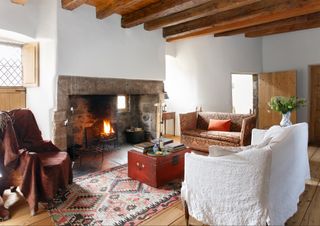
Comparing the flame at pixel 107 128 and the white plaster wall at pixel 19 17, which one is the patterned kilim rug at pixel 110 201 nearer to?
the flame at pixel 107 128

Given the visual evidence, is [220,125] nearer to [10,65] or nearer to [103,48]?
[103,48]

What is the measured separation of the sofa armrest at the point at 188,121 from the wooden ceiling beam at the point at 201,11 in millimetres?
1978

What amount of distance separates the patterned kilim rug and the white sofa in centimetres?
63

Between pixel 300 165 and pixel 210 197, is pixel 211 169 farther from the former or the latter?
pixel 300 165

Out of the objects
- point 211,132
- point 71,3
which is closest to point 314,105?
point 211,132

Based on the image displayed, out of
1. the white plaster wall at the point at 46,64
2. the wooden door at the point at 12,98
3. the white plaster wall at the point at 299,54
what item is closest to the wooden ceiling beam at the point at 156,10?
the white plaster wall at the point at 46,64

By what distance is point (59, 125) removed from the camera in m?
3.63

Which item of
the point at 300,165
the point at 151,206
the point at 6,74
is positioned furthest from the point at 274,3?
the point at 6,74

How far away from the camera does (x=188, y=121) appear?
Result: 516 centimetres

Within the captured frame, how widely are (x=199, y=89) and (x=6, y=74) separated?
4.31 meters

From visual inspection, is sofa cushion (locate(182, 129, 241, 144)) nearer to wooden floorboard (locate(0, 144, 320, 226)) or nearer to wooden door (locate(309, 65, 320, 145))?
wooden floorboard (locate(0, 144, 320, 226))

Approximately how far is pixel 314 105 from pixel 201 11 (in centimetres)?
434

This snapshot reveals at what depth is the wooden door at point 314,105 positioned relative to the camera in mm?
5875

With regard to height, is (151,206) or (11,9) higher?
Answer: (11,9)
